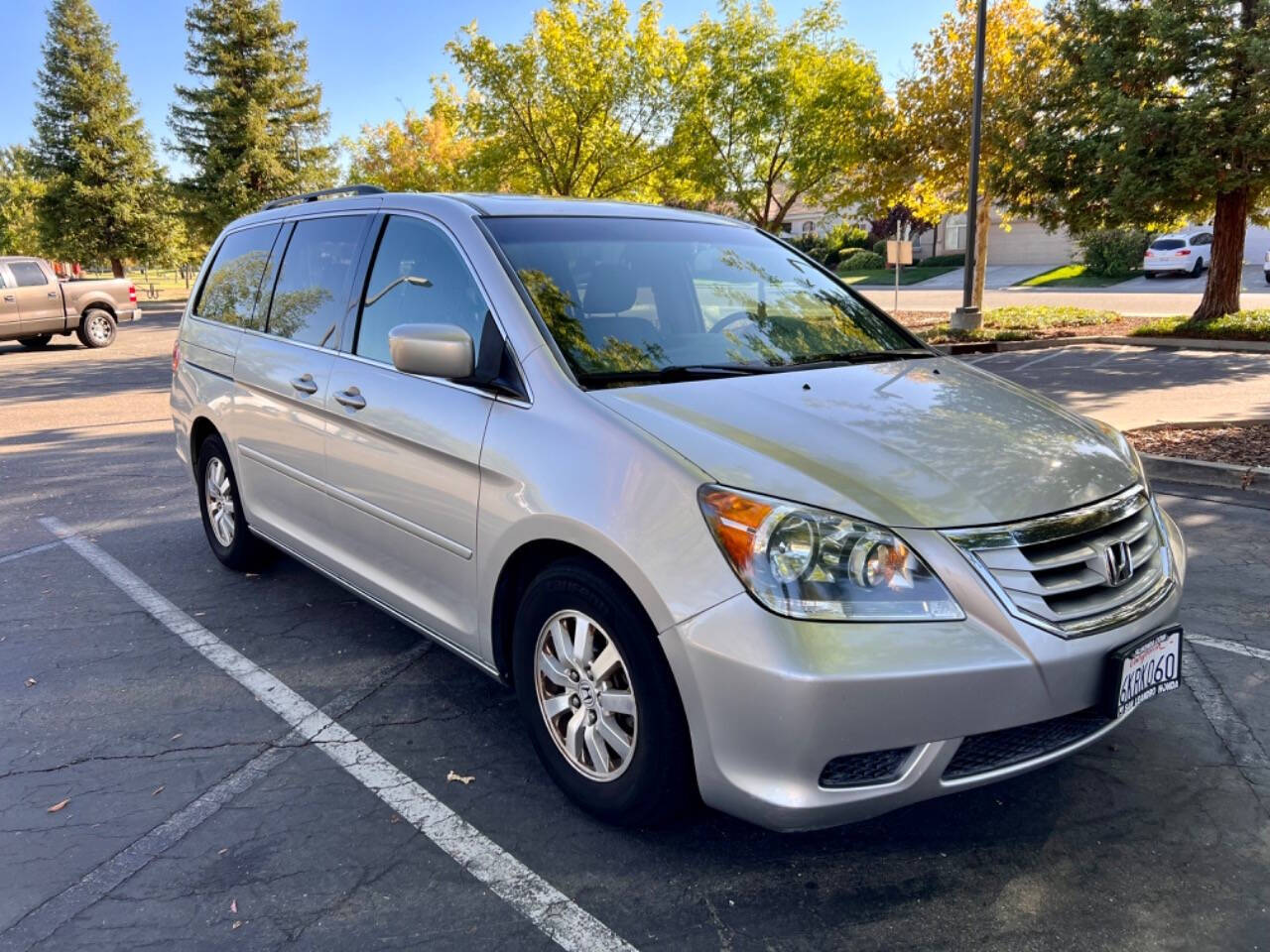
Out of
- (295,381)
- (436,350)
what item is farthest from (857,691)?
(295,381)

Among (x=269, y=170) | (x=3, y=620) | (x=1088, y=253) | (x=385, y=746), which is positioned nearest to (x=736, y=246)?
(x=385, y=746)

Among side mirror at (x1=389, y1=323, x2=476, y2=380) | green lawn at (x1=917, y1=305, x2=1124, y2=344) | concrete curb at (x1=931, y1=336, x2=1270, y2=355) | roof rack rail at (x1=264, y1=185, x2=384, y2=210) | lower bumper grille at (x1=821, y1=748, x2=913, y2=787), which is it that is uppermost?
roof rack rail at (x1=264, y1=185, x2=384, y2=210)

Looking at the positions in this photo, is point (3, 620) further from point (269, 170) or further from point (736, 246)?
point (269, 170)

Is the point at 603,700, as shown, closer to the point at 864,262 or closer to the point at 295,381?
the point at 295,381

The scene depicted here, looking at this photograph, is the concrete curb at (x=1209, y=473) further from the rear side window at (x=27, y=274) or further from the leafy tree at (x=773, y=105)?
the rear side window at (x=27, y=274)

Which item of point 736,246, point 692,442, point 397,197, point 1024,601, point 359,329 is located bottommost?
point 1024,601

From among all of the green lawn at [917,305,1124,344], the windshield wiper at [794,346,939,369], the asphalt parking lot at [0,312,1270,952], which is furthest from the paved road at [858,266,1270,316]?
the asphalt parking lot at [0,312,1270,952]

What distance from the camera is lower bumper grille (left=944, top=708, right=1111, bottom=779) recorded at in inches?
92.4

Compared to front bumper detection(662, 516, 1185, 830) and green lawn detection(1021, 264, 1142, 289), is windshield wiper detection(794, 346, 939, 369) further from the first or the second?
green lawn detection(1021, 264, 1142, 289)

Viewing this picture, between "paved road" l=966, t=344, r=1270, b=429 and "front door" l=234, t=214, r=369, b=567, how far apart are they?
7080mm

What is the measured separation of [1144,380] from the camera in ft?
37.4

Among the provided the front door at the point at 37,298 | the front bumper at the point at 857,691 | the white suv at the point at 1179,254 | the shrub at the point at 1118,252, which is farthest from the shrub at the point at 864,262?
the front bumper at the point at 857,691

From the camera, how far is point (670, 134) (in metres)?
22.9

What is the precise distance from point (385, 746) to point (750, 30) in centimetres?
2119
